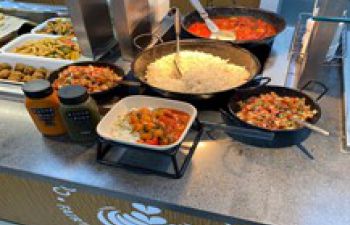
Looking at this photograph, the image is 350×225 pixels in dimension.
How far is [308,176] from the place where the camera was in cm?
78

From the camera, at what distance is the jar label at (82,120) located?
81 centimetres

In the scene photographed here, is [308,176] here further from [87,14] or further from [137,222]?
[87,14]

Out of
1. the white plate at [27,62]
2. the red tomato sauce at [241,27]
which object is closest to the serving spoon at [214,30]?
the red tomato sauce at [241,27]

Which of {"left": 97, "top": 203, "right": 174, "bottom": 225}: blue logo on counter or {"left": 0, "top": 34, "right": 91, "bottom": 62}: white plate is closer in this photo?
{"left": 97, "top": 203, "right": 174, "bottom": 225}: blue logo on counter

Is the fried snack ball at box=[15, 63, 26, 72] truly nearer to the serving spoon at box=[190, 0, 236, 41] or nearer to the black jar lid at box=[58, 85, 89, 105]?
the black jar lid at box=[58, 85, 89, 105]

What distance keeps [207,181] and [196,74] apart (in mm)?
383

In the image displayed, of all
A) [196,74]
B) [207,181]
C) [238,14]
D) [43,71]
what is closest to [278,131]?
[207,181]

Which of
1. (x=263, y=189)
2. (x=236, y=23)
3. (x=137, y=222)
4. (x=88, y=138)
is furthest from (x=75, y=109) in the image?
(x=236, y=23)

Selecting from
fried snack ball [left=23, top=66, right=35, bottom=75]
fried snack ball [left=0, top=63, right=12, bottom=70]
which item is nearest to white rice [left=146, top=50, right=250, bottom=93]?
fried snack ball [left=23, top=66, right=35, bottom=75]

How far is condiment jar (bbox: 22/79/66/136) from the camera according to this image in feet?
2.71

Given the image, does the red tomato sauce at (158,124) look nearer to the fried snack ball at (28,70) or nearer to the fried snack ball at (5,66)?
the fried snack ball at (28,70)

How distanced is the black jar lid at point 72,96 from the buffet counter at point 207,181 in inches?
6.6

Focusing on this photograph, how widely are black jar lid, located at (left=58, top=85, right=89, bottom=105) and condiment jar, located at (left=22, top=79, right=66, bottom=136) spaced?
0.20ft

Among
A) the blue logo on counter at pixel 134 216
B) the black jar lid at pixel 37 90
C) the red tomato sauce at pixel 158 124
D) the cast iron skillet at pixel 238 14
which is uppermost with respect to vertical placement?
the cast iron skillet at pixel 238 14
